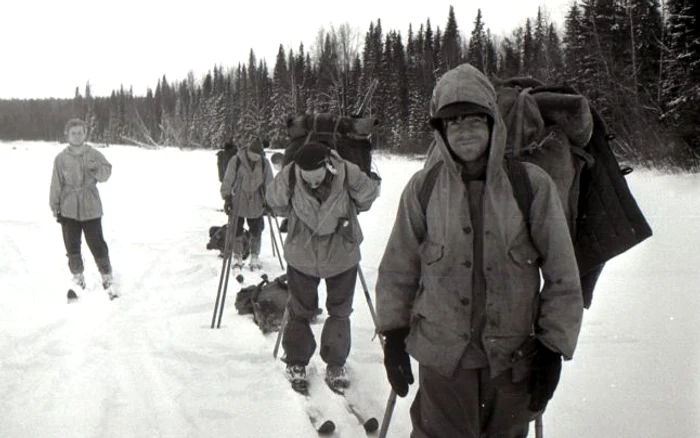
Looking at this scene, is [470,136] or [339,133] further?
[339,133]

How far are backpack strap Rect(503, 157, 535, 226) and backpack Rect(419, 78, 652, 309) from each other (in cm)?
29

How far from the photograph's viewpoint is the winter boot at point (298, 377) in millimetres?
3793

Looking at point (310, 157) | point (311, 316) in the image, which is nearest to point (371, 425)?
point (311, 316)

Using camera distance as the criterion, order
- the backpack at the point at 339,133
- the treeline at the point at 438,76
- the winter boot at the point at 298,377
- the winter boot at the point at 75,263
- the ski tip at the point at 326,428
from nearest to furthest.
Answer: the ski tip at the point at 326,428
the winter boot at the point at 298,377
the backpack at the point at 339,133
the winter boot at the point at 75,263
the treeline at the point at 438,76

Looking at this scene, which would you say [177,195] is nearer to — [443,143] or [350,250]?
[350,250]

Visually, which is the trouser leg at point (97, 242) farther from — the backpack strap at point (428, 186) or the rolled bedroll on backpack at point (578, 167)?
the rolled bedroll on backpack at point (578, 167)

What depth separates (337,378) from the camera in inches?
Result: 153

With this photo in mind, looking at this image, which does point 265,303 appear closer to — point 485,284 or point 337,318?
point 337,318

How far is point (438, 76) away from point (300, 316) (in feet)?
132

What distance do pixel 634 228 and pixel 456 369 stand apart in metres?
1.12

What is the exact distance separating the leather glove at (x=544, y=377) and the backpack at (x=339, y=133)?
9.26 feet

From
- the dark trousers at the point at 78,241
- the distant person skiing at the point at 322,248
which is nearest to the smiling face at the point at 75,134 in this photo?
the dark trousers at the point at 78,241

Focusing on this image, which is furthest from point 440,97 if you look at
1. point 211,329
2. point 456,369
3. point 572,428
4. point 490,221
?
point 211,329

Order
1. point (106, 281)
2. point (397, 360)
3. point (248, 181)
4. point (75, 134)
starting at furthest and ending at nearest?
1. point (248, 181)
2. point (106, 281)
3. point (75, 134)
4. point (397, 360)
